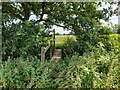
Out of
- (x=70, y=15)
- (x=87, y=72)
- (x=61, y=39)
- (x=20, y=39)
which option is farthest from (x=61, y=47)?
(x=87, y=72)

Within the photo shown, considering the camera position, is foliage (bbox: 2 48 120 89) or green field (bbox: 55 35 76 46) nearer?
foliage (bbox: 2 48 120 89)

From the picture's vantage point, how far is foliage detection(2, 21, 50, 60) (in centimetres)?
271

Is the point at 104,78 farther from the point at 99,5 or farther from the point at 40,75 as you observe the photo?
the point at 99,5

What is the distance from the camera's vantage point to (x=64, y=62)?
2750 millimetres

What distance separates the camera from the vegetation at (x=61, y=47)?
234 cm

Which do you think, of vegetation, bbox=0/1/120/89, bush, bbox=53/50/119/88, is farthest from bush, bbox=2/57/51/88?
bush, bbox=53/50/119/88

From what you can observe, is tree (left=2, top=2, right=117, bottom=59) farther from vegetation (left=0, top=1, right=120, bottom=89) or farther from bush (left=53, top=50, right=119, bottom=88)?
bush (left=53, top=50, right=119, bottom=88)

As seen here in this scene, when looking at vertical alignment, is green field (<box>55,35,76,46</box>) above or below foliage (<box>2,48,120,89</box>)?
above

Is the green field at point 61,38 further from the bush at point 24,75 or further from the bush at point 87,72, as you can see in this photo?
the bush at point 24,75

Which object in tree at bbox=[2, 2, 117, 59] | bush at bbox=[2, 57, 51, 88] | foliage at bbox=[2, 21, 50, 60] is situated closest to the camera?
bush at bbox=[2, 57, 51, 88]

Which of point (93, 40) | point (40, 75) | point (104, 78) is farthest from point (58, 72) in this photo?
point (93, 40)

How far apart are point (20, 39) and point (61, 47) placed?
59 cm

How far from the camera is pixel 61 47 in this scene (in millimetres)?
3004

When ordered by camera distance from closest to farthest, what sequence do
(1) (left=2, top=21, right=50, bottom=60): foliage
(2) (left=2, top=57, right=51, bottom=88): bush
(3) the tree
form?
(2) (left=2, top=57, right=51, bottom=88): bush, (1) (left=2, top=21, right=50, bottom=60): foliage, (3) the tree
